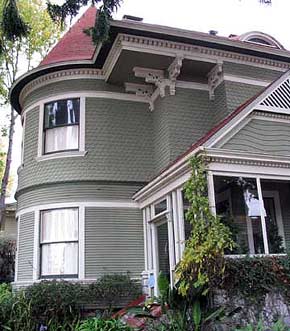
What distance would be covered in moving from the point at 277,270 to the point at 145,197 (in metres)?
4.31

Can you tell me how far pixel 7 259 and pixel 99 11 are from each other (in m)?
13.4

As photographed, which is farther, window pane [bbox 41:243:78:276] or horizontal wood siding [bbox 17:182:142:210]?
horizontal wood siding [bbox 17:182:142:210]

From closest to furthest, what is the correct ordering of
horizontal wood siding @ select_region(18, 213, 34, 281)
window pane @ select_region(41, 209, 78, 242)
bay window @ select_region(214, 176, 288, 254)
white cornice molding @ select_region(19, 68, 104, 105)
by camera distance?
bay window @ select_region(214, 176, 288, 254) → window pane @ select_region(41, 209, 78, 242) → horizontal wood siding @ select_region(18, 213, 34, 281) → white cornice molding @ select_region(19, 68, 104, 105)

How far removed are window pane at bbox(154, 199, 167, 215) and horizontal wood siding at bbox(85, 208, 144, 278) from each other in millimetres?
1032

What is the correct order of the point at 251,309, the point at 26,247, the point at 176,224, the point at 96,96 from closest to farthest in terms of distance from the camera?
the point at 251,309, the point at 176,224, the point at 26,247, the point at 96,96

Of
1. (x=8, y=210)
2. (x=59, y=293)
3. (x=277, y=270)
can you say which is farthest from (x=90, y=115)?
(x=8, y=210)

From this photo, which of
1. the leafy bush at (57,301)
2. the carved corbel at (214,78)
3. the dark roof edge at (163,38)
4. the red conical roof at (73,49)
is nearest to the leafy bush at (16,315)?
the leafy bush at (57,301)

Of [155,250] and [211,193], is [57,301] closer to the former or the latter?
[155,250]

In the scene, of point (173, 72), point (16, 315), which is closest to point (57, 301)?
point (16, 315)

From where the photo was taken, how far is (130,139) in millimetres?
11898

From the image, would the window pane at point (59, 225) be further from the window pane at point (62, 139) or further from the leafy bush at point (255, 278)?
the leafy bush at point (255, 278)

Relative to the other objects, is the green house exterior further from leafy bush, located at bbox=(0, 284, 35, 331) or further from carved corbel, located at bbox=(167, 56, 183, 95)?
leafy bush, located at bbox=(0, 284, 35, 331)

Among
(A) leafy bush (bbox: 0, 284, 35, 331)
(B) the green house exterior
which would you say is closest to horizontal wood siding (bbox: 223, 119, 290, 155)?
(B) the green house exterior

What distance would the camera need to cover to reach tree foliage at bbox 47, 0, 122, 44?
6812 mm
